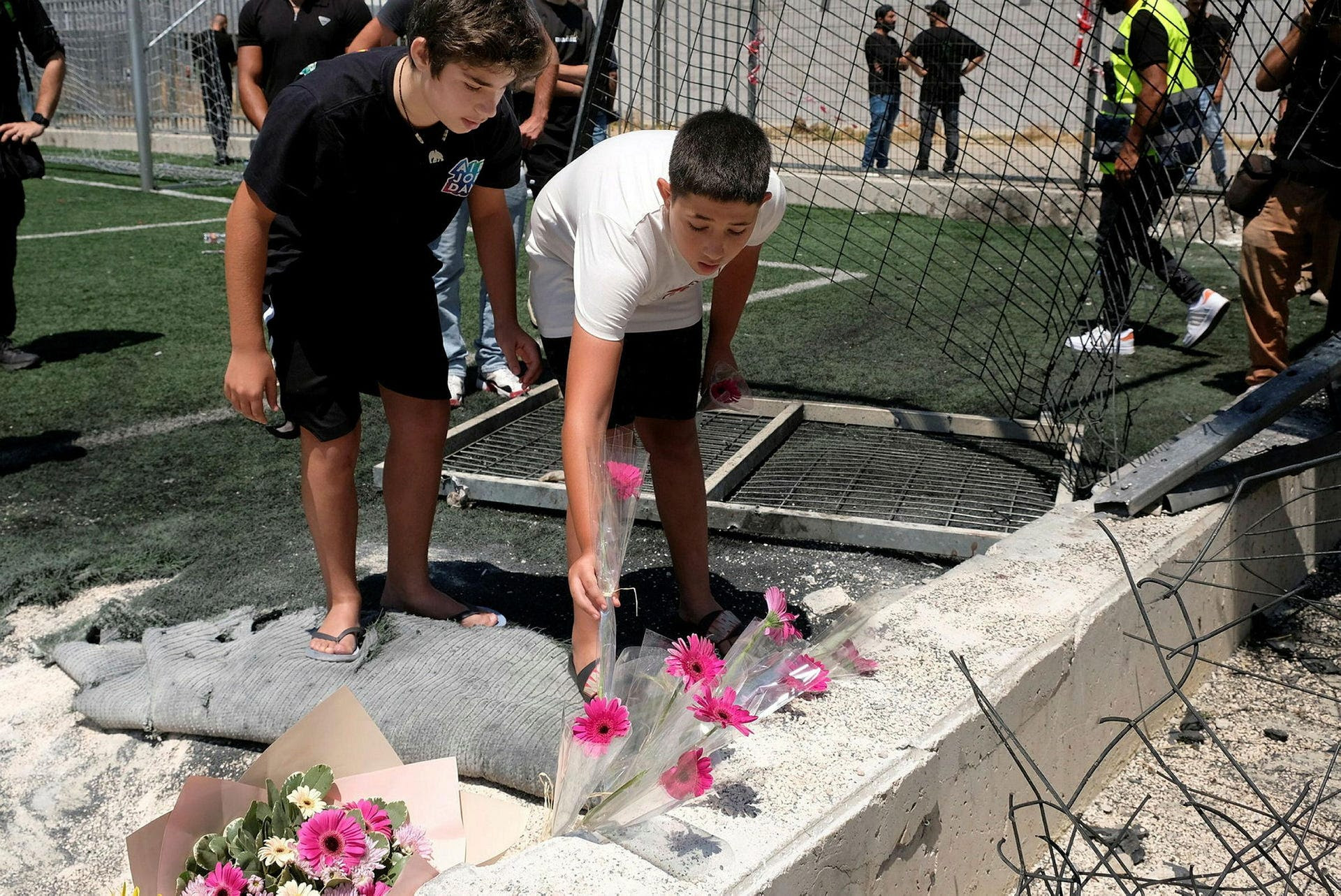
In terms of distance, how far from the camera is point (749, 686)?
205cm

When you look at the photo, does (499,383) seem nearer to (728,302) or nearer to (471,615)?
(471,615)

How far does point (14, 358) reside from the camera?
5.91 m

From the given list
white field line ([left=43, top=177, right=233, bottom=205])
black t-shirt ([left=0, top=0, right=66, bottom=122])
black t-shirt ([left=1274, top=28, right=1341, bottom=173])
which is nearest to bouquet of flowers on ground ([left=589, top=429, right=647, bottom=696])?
black t-shirt ([left=1274, top=28, right=1341, bottom=173])

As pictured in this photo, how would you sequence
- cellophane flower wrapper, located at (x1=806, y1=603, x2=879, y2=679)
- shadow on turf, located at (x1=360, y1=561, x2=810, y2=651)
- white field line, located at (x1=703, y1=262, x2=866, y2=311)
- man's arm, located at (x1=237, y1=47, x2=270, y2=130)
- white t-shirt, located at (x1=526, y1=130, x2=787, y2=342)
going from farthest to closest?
white field line, located at (x1=703, y1=262, x2=866, y2=311) < man's arm, located at (x1=237, y1=47, x2=270, y2=130) < shadow on turf, located at (x1=360, y1=561, x2=810, y2=651) < white t-shirt, located at (x1=526, y1=130, x2=787, y2=342) < cellophane flower wrapper, located at (x1=806, y1=603, x2=879, y2=679)

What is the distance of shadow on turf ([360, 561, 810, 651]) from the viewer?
10.7 ft

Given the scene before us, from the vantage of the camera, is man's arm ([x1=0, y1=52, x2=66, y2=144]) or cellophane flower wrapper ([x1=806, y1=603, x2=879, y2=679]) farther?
man's arm ([x1=0, y1=52, x2=66, y2=144])

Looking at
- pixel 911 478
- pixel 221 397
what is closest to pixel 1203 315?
pixel 911 478

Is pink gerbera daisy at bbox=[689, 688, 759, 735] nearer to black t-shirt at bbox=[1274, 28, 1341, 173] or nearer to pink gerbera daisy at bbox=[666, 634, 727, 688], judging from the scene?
pink gerbera daisy at bbox=[666, 634, 727, 688]

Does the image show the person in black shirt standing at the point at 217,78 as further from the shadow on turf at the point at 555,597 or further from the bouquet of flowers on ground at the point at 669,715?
the bouquet of flowers on ground at the point at 669,715

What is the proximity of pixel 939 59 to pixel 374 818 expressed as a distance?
10.2 meters

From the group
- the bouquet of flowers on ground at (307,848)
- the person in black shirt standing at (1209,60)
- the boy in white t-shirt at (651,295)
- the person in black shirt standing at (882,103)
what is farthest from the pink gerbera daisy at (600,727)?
the person in black shirt standing at (882,103)

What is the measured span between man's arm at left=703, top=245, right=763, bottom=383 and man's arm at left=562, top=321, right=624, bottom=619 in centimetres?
68

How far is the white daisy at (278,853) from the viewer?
196cm

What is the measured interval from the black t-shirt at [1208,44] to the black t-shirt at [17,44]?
5332mm
